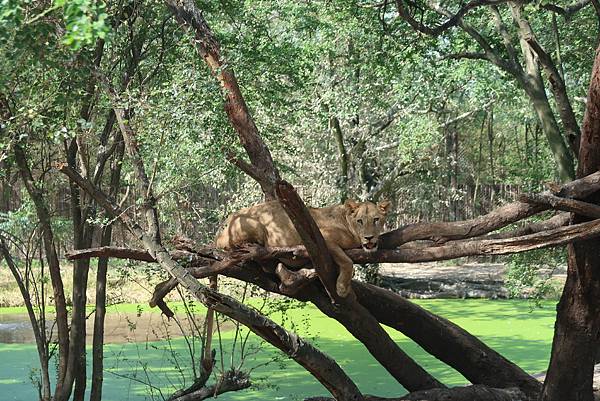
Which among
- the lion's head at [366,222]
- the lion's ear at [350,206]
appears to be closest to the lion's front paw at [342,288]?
the lion's head at [366,222]

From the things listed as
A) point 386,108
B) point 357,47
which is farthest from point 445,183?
point 357,47

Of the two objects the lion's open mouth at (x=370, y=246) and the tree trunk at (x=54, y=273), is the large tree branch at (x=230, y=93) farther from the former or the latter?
the tree trunk at (x=54, y=273)

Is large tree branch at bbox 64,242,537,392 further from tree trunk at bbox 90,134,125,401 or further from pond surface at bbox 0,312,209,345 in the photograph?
pond surface at bbox 0,312,209,345

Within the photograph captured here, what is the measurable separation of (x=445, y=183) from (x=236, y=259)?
17267 mm

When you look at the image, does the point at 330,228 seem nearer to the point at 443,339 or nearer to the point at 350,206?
the point at 350,206

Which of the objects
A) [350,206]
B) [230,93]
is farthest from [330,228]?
[230,93]

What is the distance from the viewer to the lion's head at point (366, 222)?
5480mm

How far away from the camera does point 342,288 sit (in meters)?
5.50

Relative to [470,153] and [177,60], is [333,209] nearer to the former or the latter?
[177,60]

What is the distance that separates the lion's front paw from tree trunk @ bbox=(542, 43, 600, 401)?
1576mm

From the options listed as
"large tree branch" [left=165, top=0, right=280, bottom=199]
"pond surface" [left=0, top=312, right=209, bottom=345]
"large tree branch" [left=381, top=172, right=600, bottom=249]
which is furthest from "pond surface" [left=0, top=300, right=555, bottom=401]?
"large tree branch" [left=381, top=172, right=600, bottom=249]

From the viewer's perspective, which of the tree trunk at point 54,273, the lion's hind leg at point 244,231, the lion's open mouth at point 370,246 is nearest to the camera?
the lion's open mouth at point 370,246

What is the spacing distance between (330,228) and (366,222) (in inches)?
9.2

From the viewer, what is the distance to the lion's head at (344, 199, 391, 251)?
18.0 ft
